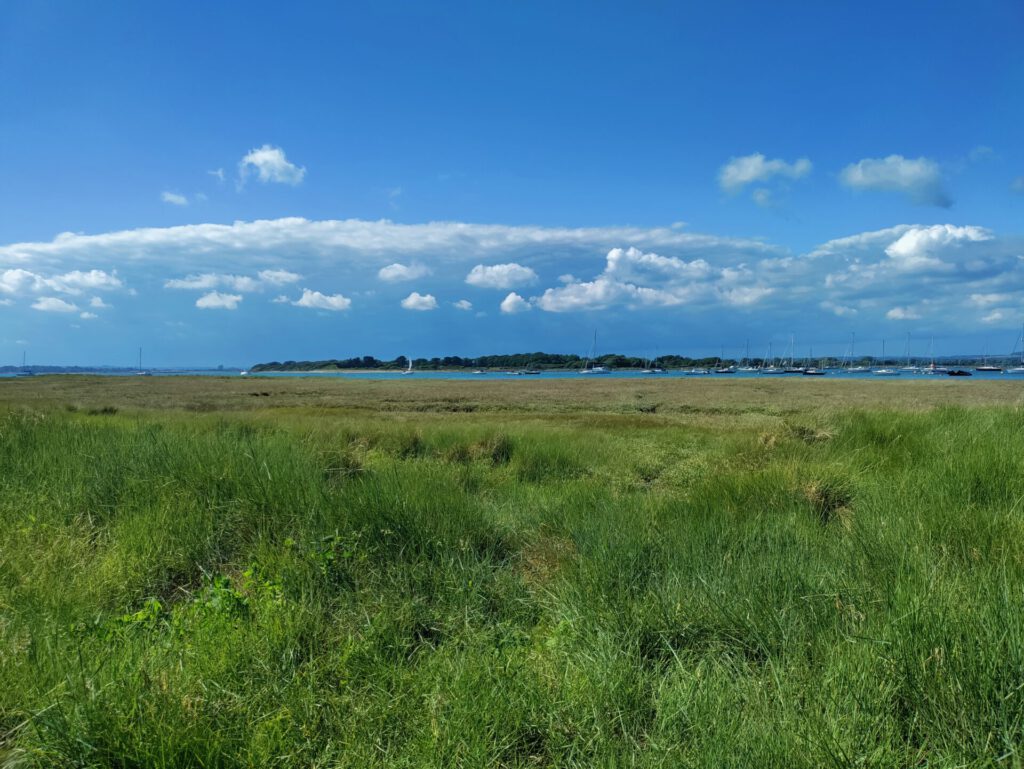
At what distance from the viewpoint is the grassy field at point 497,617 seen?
8.55ft

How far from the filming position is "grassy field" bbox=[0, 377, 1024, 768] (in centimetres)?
261

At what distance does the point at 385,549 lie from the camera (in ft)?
16.7

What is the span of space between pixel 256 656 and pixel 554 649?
69.0 inches

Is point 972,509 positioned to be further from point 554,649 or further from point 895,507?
point 554,649

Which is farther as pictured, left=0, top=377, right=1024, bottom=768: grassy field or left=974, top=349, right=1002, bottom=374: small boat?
left=974, top=349, right=1002, bottom=374: small boat

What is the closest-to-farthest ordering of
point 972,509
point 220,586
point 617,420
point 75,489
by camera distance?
point 220,586, point 972,509, point 75,489, point 617,420

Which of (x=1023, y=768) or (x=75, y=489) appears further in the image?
(x=75, y=489)

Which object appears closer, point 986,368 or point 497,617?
point 497,617

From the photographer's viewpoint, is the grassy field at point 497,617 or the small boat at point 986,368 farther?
the small boat at point 986,368

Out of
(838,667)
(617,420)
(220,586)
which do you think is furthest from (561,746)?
(617,420)

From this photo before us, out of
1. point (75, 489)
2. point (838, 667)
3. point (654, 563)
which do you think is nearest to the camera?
point (838, 667)

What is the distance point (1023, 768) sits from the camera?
2232 millimetres

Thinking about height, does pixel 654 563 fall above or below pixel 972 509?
below

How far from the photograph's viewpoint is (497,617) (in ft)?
14.0
